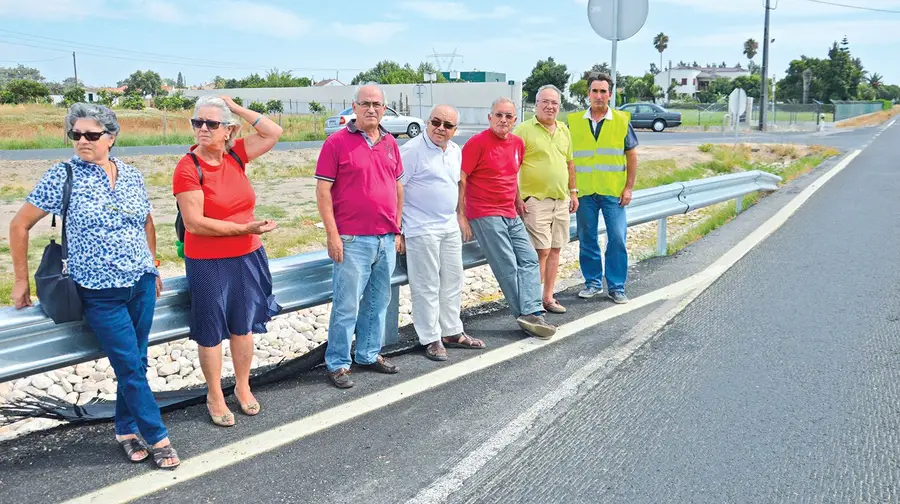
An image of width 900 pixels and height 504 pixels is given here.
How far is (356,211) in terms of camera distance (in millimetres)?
4746

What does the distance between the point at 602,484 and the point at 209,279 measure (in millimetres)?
2187

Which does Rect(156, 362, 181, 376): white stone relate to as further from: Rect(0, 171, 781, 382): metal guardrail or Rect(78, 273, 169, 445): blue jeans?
Rect(78, 273, 169, 445): blue jeans

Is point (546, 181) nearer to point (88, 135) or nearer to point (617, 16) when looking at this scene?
point (617, 16)

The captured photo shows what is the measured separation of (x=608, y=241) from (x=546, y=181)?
105 cm

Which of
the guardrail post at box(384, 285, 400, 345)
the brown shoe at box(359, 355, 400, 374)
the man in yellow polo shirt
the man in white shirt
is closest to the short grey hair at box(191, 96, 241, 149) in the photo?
the man in white shirt

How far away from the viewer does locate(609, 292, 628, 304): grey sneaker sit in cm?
665

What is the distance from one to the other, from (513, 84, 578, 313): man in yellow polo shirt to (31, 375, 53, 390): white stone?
387 cm

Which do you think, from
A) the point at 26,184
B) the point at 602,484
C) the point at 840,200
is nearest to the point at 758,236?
the point at 840,200

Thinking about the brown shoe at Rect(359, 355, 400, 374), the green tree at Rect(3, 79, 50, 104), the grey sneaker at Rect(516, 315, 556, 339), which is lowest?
the brown shoe at Rect(359, 355, 400, 374)

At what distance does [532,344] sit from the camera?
552 cm

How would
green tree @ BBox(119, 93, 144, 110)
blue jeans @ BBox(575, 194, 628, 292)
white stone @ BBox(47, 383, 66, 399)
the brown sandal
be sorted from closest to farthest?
the brown sandal < white stone @ BBox(47, 383, 66, 399) < blue jeans @ BBox(575, 194, 628, 292) < green tree @ BBox(119, 93, 144, 110)

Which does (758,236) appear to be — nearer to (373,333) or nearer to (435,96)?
(373,333)

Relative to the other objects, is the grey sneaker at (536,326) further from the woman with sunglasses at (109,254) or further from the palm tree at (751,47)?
the palm tree at (751,47)

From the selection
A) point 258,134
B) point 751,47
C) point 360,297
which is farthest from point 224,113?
point 751,47
